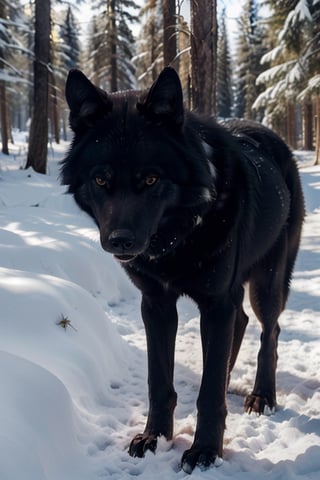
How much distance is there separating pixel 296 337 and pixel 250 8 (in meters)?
44.1

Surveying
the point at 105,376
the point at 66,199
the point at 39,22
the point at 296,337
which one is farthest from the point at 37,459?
the point at 39,22

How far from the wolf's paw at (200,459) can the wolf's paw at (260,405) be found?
0.81 meters

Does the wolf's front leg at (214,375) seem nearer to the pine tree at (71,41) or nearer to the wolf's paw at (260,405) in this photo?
the wolf's paw at (260,405)

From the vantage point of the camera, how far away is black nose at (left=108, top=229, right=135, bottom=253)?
219 cm

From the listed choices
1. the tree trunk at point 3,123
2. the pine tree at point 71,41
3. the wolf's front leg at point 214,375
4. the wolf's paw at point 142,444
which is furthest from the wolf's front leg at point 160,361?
the pine tree at point 71,41

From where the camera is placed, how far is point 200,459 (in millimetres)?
2494

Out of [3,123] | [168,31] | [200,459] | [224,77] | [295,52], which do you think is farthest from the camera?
[224,77]

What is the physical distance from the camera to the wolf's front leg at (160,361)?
110 inches

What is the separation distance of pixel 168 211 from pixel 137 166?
1.05 ft

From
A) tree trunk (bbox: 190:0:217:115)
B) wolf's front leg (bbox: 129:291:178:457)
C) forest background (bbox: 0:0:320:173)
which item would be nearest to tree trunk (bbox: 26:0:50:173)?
forest background (bbox: 0:0:320:173)

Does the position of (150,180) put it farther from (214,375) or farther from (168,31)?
(168,31)

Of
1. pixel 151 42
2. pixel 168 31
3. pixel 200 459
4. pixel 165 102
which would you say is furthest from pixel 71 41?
pixel 200 459

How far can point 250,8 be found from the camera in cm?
4253

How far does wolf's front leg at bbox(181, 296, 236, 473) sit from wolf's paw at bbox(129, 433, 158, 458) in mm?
233
